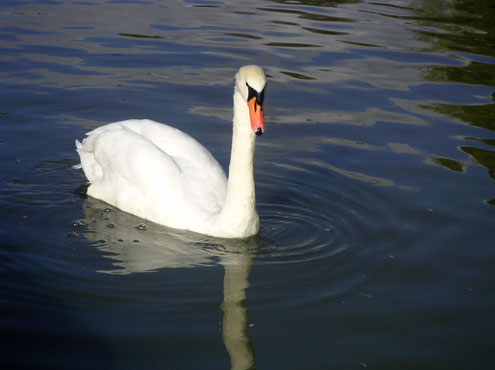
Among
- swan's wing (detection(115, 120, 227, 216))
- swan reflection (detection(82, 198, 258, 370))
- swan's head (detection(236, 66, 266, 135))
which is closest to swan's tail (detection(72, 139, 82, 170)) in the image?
swan's wing (detection(115, 120, 227, 216))

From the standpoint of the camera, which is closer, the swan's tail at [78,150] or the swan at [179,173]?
the swan at [179,173]

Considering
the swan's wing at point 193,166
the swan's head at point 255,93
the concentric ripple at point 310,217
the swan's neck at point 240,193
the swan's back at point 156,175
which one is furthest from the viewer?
the swan's wing at point 193,166

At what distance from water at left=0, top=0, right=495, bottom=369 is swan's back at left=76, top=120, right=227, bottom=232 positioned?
0.65ft

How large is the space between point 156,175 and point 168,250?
957 millimetres

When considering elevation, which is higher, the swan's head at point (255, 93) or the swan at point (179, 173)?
the swan's head at point (255, 93)

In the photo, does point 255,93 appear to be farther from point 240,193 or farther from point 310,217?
point 310,217

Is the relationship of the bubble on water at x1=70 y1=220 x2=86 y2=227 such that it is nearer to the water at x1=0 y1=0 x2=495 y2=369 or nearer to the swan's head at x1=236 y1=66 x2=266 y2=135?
the water at x1=0 y1=0 x2=495 y2=369

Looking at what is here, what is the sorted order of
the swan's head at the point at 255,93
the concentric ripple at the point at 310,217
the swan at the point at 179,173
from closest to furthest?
the swan's head at the point at 255,93, the swan at the point at 179,173, the concentric ripple at the point at 310,217

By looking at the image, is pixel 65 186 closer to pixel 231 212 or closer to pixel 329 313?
pixel 231 212

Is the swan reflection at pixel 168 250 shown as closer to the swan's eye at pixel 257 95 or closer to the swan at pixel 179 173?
the swan at pixel 179 173

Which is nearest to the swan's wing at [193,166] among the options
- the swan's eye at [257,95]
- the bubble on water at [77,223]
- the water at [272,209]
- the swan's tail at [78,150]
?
the water at [272,209]

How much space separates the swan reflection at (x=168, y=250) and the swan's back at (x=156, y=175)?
165 mm

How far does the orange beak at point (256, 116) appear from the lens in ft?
21.6

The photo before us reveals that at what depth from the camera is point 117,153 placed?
829 cm
